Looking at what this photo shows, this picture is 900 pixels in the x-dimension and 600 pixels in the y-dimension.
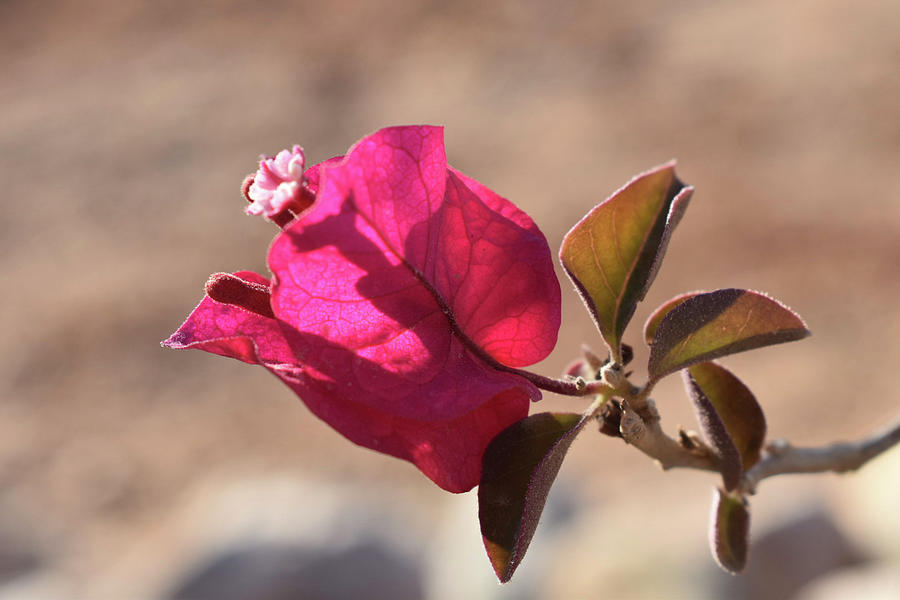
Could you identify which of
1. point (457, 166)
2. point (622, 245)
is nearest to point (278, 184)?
point (622, 245)

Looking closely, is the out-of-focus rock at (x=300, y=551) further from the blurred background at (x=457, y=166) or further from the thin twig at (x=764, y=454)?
the thin twig at (x=764, y=454)

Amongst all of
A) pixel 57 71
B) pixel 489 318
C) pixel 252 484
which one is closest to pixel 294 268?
pixel 489 318

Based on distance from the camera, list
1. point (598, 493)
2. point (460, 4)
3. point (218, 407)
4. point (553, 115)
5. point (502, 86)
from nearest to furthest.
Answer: point (598, 493) → point (218, 407) → point (553, 115) → point (502, 86) → point (460, 4)

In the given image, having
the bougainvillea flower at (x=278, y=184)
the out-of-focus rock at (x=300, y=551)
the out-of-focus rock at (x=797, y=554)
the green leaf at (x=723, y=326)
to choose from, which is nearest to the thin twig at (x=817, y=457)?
the green leaf at (x=723, y=326)

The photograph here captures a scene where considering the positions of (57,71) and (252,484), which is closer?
(252,484)

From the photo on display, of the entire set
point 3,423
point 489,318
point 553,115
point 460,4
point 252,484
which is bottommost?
point 3,423

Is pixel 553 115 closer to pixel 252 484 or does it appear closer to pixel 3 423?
pixel 252 484

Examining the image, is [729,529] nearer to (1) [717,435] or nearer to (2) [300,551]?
(1) [717,435]

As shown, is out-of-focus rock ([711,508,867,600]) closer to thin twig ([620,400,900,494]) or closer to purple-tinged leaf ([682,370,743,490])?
thin twig ([620,400,900,494])
